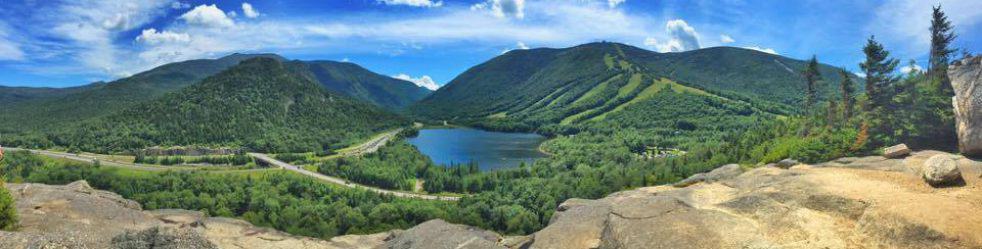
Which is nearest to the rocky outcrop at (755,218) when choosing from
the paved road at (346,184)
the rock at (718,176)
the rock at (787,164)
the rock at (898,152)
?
the rock at (898,152)

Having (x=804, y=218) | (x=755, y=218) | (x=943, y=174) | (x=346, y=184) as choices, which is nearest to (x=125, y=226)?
(x=755, y=218)

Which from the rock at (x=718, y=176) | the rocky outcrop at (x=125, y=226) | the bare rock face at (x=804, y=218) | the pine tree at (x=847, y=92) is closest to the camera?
the bare rock face at (x=804, y=218)

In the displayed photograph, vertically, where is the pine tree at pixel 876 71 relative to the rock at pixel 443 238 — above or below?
above

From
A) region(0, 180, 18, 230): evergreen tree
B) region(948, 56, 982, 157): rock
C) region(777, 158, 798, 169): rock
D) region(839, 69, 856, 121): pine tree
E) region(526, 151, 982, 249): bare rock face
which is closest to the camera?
region(526, 151, 982, 249): bare rock face

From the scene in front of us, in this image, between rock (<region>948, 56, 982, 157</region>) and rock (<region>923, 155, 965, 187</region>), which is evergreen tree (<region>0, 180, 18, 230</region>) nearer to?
rock (<region>923, 155, 965, 187</region>)

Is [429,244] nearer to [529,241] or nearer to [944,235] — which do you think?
[529,241]

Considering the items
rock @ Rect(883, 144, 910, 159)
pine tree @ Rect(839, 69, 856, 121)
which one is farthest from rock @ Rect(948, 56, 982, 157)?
pine tree @ Rect(839, 69, 856, 121)

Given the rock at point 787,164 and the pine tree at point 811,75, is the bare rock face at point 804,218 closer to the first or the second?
A: the rock at point 787,164
